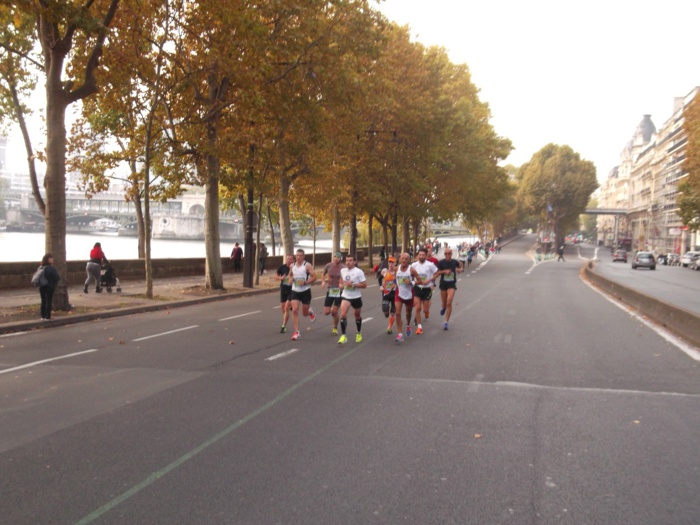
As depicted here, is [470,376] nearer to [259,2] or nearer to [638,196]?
[259,2]

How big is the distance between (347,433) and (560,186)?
93783 mm

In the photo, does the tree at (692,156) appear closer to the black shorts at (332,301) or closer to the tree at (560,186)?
the black shorts at (332,301)

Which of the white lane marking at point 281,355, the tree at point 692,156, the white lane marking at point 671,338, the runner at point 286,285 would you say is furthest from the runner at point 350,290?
the tree at point 692,156

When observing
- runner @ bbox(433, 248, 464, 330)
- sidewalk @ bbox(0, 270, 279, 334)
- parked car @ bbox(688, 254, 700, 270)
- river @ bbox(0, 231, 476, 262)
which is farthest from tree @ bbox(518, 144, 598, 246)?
runner @ bbox(433, 248, 464, 330)

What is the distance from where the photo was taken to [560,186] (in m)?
93.2

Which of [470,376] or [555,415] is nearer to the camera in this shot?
[555,415]

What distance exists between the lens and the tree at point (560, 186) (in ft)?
306

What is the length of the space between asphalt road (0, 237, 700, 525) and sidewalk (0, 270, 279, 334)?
256 centimetres

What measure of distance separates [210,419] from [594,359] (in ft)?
19.8

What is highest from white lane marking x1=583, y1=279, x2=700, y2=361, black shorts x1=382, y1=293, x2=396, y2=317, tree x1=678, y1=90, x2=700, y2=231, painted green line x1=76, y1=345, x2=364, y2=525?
tree x1=678, y1=90, x2=700, y2=231

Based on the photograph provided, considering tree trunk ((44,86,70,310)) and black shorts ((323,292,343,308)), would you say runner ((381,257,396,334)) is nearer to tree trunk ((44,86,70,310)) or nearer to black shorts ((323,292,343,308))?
black shorts ((323,292,343,308))

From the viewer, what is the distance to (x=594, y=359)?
9.46 m

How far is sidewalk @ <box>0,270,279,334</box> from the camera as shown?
44.3 feet

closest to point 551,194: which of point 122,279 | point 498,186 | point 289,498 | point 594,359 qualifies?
point 498,186
